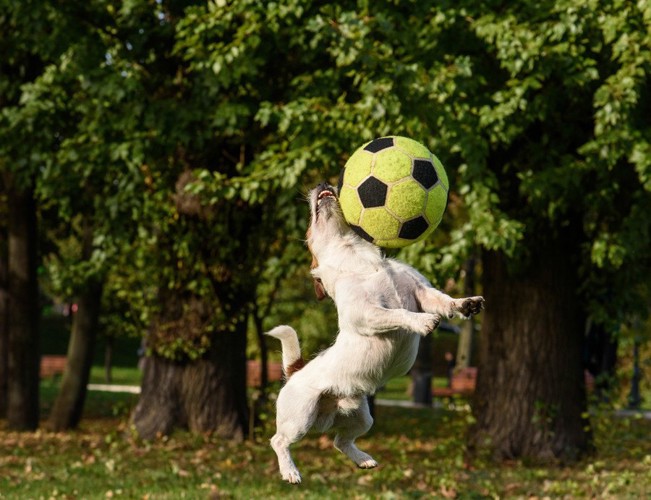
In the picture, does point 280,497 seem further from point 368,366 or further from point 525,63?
point 368,366

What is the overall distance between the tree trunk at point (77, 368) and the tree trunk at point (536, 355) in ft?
26.4

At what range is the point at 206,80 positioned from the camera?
11.8 metres

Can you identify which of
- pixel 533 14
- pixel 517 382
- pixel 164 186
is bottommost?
pixel 517 382

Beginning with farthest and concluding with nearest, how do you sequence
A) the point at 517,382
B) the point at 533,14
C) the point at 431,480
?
1. the point at 517,382
2. the point at 431,480
3. the point at 533,14

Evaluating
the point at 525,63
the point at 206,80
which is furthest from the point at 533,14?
the point at 206,80

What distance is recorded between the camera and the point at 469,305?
309cm

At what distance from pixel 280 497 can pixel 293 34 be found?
5.12 m

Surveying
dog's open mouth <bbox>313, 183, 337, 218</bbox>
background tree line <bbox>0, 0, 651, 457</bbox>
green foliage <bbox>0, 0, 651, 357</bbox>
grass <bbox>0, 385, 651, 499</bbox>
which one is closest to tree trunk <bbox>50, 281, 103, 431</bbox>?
grass <bbox>0, 385, 651, 499</bbox>

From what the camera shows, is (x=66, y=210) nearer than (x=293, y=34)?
No

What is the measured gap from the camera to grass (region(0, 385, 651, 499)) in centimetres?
1043

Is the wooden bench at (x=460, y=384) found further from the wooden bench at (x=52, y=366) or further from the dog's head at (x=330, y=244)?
the dog's head at (x=330, y=244)

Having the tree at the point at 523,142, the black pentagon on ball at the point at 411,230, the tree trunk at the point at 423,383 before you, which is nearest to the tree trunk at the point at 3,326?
the tree at the point at 523,142

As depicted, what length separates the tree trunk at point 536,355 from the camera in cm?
1299

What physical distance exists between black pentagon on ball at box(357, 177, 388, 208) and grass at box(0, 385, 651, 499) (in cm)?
702
